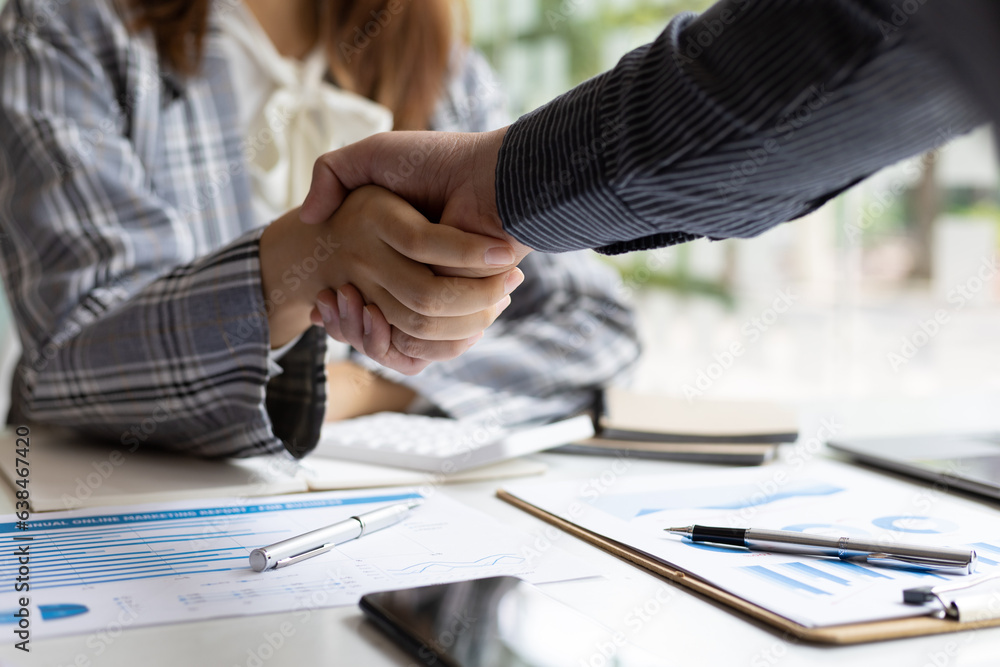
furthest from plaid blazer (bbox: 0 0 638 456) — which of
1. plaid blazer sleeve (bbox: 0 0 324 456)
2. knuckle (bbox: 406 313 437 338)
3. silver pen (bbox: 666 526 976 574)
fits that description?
silver pen (bbox: 666 526 976 574)

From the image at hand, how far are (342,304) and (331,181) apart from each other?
0.10 metres

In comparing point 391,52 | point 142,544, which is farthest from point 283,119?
point 142,544

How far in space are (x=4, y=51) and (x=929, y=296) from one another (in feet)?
8.36

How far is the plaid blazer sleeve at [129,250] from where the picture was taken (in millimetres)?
705

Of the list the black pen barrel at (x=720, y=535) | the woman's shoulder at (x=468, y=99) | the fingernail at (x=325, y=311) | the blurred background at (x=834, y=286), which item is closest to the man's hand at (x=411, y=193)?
the fingernail at (x=325, y=311)

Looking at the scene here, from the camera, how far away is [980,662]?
1.22 feet

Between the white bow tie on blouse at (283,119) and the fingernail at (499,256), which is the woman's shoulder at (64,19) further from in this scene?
the fingernail at (499,256)

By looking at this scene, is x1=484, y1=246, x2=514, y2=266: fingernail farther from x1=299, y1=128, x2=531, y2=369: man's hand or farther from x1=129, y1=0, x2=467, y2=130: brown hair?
x1=129, y1=0, x2=467, y2=130: brown hair

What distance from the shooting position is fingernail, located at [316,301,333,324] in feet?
2.26

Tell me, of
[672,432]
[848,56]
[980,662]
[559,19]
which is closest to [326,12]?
[672,432]

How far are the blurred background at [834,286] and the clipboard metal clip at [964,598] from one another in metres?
2.06

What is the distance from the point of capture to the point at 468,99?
129cm

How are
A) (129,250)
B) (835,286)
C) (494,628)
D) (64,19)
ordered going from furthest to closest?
(835,286)
(64,19)
(129,250)
(494,628)

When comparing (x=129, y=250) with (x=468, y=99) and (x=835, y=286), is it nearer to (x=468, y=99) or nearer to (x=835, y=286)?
(x=468, y=99)
